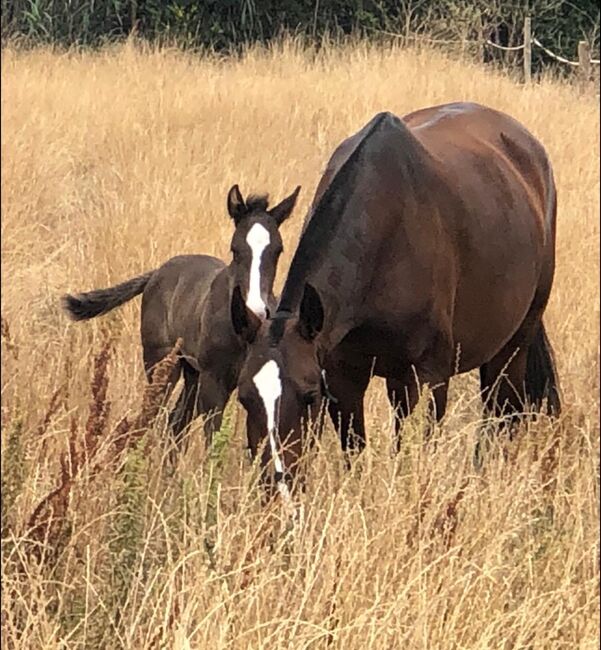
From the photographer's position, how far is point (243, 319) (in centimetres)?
223

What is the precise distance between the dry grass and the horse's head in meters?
0.08

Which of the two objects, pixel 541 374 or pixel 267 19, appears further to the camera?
pixel 541 374

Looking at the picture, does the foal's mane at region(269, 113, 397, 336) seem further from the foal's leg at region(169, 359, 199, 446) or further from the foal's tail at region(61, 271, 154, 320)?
the foal's leg at region(169, 359, 199, 446)

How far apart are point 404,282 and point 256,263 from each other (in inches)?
23.6

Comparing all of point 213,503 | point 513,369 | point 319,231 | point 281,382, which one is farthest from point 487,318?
point 213,503

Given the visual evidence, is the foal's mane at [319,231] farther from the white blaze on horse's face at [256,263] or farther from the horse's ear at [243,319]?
the white blaze on horse's face at [256,263]

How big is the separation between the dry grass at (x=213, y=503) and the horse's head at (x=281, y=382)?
0.27 ft

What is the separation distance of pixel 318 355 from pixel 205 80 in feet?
4.09

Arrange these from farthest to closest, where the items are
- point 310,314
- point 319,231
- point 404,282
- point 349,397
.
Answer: point 349,397 < point 404,282 < point 319,231 < point 310,314

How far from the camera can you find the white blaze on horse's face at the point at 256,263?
2910 mm

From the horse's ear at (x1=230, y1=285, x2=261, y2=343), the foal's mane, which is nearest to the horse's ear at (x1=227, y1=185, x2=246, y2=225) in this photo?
the foal's mane

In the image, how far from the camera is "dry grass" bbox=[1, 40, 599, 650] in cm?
176

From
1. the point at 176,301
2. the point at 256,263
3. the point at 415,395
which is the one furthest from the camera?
the point at 176,301

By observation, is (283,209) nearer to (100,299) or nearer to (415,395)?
(100,299)
